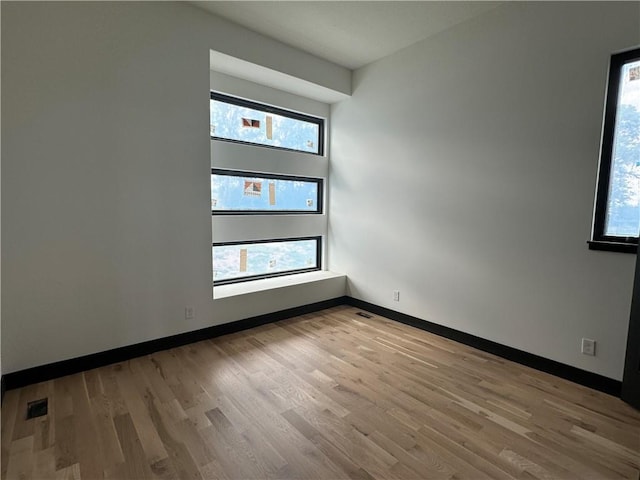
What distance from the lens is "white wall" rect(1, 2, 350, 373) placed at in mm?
2246

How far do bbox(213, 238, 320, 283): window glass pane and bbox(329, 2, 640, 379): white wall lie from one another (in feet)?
2.84

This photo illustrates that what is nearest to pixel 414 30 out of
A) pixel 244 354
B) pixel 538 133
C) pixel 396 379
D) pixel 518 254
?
pixel 538 133

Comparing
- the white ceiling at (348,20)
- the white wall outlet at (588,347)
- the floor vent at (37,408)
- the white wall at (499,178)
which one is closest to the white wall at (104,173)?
the white ceiling at (348,20)

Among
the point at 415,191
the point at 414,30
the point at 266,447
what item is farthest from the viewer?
the point at 415,191

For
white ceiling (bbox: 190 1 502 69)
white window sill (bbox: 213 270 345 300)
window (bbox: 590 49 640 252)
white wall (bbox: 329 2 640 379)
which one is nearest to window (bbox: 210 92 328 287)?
white window sill (bbox: 213 270 345 300)

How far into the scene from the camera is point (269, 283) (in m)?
3.88

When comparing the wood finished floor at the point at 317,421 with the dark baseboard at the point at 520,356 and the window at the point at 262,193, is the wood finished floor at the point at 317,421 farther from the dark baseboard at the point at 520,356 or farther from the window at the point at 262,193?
the window at the point at 262,193

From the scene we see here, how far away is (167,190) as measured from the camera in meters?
2.87

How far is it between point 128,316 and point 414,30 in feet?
12.1

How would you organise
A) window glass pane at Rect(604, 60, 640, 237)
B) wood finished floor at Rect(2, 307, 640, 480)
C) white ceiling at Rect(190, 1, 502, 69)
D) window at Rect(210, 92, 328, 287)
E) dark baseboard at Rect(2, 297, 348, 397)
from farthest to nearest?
window at Rect(210, 92, 328, 287) < white ceiling at Rect(190, 1, 502, 69) < dark baseboard at Rect(2, 297, 348, 397) < window glass pane at Rect(604, 60, 640, 237) < wood finished floor at Rect(2, 307, 640, 480)

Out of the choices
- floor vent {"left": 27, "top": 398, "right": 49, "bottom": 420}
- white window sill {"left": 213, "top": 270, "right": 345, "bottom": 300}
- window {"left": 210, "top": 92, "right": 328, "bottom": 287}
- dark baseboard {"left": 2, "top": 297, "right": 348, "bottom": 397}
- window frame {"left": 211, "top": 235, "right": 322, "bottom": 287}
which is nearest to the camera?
floor vent {"left": 27, "top": 398, "right": 49, "bottom": 420}

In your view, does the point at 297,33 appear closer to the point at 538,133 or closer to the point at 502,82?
the point at 502,82

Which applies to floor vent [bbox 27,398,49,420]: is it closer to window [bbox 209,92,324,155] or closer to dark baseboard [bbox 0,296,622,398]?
dark baseboard [bbox 0,296,622,398]

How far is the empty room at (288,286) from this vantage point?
188 cm
